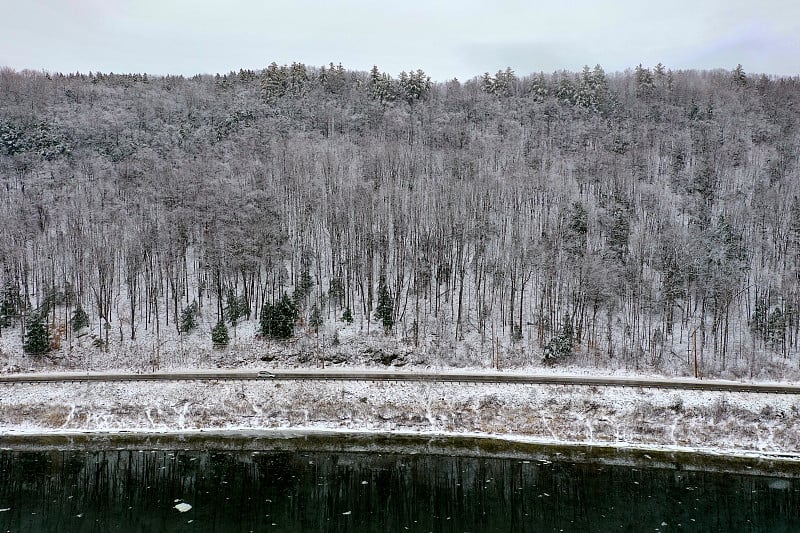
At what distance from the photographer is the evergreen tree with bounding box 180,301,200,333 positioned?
60438 mm

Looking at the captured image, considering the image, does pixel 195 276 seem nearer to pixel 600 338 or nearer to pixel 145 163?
pixel 145 163

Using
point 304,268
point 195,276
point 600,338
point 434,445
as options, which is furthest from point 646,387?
point 195,276

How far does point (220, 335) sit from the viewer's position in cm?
5812

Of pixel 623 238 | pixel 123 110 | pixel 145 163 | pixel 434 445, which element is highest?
pixel 123 110

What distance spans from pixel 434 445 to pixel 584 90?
94.6m

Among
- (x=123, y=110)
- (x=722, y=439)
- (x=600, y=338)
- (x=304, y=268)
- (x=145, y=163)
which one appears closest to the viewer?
(x=722, y=439)

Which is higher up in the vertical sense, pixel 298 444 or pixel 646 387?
pixel 646 387

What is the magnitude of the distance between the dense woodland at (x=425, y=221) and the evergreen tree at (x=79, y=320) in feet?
2.42

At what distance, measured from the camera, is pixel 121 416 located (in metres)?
46.0

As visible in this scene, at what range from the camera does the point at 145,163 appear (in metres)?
90.9

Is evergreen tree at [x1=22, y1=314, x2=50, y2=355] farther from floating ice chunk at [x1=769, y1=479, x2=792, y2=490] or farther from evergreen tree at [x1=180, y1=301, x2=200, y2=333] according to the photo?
floating ice chunk at [x1=769, y1=479, x2=792, y2=490]

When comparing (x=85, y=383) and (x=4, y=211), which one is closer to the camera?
(x=85, y=383)

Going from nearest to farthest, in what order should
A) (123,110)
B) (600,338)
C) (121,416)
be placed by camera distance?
(121,416), (600,338), (123,110)

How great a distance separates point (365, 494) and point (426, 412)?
13.2 meters
